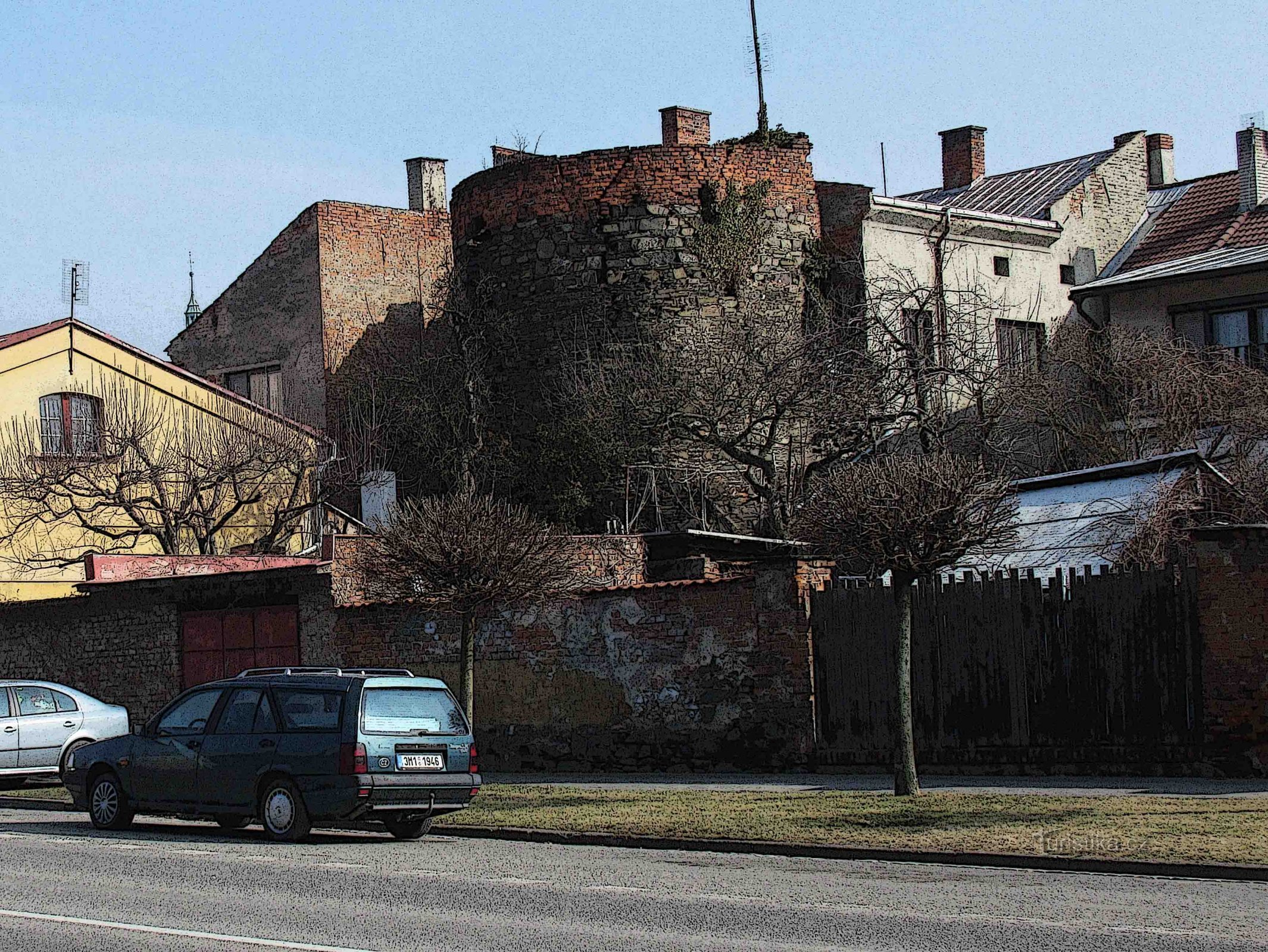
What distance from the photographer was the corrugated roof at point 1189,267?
3262 cm

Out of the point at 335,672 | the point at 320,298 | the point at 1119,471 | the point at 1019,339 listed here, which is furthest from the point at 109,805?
the point at 320,298

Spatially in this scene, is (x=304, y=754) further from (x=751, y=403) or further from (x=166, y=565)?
(x=751, y=403)

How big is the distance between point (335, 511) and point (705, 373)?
8.65m

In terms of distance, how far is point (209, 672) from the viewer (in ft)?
82.8

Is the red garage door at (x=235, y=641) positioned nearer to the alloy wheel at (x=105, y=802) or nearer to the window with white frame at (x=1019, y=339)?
the alloy wheel at (x=105, y=802)

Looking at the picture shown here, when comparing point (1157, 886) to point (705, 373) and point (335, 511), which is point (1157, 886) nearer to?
point (705, 373)

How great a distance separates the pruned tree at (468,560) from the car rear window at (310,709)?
4249 mm

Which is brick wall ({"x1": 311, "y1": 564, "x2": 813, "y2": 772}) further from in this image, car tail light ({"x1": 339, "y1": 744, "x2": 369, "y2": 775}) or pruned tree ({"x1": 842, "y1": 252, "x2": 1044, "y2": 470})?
pruned tree ({"x1": 842, "y1": 252, "x2": 1044, "y2": 470})

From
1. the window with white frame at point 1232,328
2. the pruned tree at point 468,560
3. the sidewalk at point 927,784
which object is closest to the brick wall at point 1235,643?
the sidewalk at point 927,784

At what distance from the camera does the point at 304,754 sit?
1469 centimetres

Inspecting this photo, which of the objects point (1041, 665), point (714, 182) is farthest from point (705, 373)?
point (1041, 665)

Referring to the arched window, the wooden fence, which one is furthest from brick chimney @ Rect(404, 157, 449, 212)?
the wooden fence

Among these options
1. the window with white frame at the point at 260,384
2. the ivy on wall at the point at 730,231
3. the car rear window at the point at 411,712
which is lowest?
the car rear window at the point at 411,712

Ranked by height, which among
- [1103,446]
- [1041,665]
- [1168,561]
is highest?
[1103,446]
